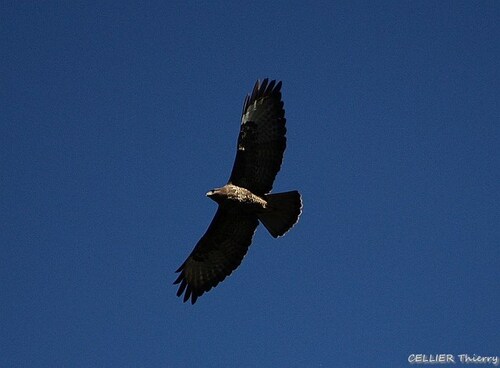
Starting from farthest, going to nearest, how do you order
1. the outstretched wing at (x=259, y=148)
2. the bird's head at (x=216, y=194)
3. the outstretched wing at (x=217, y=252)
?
1. the outstretched wing at (x=217, y=252)
2. the outstretched wing at (x=259, y=148)
3. the bird's head at (x=216, y=194)

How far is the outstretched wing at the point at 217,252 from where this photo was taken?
11.5m

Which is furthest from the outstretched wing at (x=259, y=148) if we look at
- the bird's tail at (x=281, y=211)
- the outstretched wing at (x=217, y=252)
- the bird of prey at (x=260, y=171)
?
the outstretched wing at (x=217, y=252)

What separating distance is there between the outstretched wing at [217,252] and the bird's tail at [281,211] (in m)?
0.40

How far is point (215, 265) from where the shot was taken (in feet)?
39.5

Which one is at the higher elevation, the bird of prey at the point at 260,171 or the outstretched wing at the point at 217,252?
the bird of prey at the point at 260,171

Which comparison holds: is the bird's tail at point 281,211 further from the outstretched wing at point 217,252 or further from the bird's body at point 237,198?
the outstretched wing at point 217,252

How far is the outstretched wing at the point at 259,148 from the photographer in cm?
1087

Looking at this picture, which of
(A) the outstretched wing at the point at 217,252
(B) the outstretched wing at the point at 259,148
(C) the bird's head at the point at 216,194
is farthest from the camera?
(A) the outstretched wing at the point at 217,252

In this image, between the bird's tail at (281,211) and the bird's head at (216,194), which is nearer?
the bird's head at (216,194)

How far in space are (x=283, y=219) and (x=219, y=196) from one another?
1.08 meters

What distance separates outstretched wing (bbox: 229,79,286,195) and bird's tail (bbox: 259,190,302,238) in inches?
8.4

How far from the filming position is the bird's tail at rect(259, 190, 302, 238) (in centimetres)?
1087

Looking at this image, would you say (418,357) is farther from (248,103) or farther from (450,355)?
(248,103)

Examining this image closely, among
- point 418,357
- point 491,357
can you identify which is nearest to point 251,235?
point 418,357
